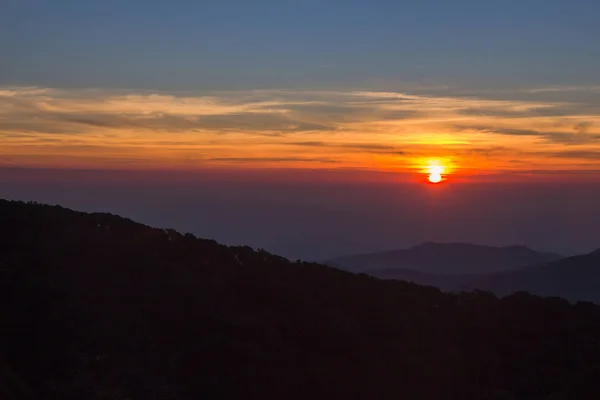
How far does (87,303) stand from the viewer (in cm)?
1977

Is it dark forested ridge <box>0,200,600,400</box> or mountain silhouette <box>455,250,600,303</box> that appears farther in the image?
mountain silhouette <box>455,250,600,303</box>

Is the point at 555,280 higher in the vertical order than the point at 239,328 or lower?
lower

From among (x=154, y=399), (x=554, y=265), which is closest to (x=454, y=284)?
(x=554, y=265)

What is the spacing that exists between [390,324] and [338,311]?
165 cm

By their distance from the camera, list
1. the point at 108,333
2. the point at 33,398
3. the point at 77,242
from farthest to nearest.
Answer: the point at 77,242, the point at 108,333, the point at 33,398

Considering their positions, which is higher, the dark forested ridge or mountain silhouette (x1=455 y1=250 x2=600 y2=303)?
the dark forested ridge

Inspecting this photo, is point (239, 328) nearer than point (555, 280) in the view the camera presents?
Yes

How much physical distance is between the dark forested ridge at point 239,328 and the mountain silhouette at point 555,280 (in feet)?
298

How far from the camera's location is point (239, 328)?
20.3 meters

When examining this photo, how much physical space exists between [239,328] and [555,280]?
368ft

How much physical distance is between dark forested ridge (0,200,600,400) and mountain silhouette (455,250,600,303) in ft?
298

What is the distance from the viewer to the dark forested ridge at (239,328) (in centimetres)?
1739

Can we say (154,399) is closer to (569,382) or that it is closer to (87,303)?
(87,303)

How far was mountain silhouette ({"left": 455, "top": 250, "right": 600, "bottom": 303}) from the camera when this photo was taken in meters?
114
